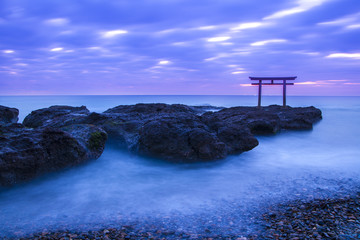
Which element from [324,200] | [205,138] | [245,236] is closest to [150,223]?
[245,236]

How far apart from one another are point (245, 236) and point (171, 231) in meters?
0.87

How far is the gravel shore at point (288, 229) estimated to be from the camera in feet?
9.68

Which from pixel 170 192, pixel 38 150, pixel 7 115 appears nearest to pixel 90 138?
pixel 38 150

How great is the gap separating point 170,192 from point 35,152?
8.39 feet

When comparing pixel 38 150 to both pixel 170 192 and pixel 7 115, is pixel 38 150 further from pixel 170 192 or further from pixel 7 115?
pixel 7 115

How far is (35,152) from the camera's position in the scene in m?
4.68

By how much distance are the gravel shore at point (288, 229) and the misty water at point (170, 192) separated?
0.43 ft

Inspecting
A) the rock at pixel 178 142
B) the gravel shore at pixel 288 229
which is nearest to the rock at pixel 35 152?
the rock at pixel 178 142

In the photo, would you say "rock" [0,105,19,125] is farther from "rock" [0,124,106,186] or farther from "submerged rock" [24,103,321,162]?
"rock" [0,124,106,186]

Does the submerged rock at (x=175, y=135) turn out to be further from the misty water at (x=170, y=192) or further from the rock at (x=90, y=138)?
the misty water at (x=170, y=192)

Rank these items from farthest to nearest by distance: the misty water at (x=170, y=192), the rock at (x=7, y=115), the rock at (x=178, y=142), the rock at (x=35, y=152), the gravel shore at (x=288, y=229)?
the rock at (x=7, y=115), the rock at (x=178, y=142), the rock at (x=35, y=152), the misty water at (x=170, y=192), the gravel shore at (x=288, y=229)

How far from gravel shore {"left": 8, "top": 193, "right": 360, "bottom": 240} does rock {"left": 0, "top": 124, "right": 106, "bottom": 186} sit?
6.00 feet

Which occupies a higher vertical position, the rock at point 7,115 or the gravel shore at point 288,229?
the rock at point 7,115

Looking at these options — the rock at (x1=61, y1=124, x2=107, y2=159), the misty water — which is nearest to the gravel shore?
the misty water
